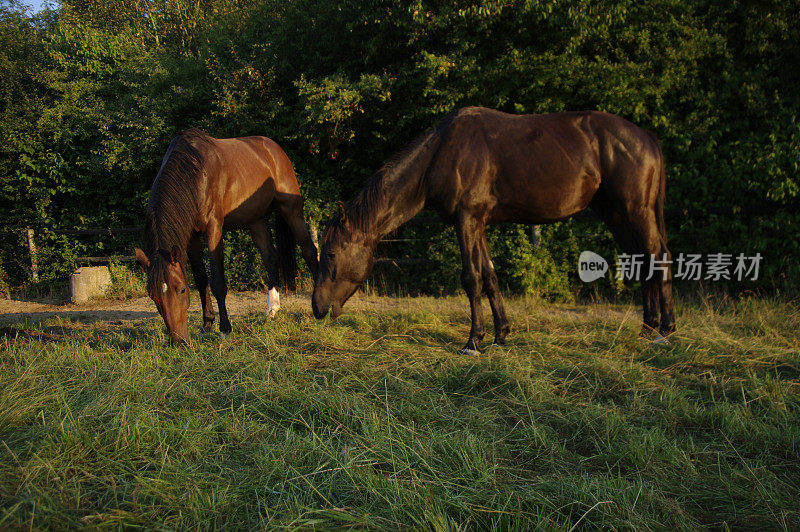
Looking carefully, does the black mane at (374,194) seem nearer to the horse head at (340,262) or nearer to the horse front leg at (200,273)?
the horse head at (340,262)

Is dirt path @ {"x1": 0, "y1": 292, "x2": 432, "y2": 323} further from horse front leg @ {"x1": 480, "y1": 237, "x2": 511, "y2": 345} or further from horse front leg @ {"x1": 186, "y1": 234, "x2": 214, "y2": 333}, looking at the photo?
horse front leg @ {"x1": 480, "y1": 237, "x2": 511, "y2": 345}


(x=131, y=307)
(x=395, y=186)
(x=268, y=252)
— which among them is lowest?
(x=131, y=307)

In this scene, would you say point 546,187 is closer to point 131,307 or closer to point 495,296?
point 495,296

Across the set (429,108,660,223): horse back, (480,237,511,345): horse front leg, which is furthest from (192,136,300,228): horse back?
(480,237,511,345): horse front leg

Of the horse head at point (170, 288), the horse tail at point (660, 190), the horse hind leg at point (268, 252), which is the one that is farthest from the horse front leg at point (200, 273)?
the horse tail at point (660, 190)

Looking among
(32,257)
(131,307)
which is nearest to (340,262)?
(131,307)

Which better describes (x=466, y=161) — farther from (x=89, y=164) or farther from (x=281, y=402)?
(x=89, y=164)

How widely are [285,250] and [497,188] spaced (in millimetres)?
3208

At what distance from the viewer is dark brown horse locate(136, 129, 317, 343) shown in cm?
413

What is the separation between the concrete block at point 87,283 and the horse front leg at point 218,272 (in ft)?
16.8

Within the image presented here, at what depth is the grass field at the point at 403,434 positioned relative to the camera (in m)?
1.73

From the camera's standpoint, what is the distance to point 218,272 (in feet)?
16.0

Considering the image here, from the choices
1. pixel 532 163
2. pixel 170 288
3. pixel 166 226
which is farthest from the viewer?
pixel 532 163

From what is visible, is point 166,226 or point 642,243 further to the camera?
point 642,243
